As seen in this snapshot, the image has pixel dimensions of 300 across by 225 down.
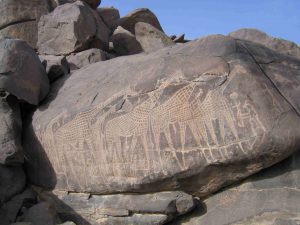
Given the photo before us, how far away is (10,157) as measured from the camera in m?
4.11

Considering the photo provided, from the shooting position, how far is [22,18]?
21.2 feet

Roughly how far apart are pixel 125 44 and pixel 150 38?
1.24ft

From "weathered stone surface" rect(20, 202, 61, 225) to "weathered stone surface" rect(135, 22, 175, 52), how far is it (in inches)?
124

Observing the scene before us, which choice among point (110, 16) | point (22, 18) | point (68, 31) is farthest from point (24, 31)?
point (110, 16)

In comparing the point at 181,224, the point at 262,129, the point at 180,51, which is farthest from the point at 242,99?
the point at 181,224

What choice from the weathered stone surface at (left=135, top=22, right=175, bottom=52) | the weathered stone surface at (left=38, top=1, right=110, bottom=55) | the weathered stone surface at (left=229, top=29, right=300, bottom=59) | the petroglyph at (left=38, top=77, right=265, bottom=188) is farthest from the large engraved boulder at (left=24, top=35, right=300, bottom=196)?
the weathered stone surface at (left=135, top=22, right=175, bottom=52)

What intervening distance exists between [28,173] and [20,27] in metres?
2.69

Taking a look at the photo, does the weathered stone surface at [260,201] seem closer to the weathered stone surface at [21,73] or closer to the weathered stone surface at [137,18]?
the weathered stone surface at [21,73]

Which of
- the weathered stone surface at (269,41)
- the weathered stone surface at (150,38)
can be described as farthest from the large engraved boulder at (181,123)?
the weathered stone surface at (150,38)

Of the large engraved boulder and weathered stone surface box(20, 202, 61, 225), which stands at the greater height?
Result: the large engraved boulder

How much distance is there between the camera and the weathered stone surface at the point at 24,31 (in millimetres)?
6387

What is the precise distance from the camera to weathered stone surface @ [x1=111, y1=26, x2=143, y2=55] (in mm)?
6719

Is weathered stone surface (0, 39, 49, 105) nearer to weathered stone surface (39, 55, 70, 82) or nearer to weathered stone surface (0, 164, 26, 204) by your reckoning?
weathered stone surface (39, 55, 70, 82)

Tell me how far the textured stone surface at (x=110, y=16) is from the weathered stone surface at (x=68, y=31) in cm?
116
